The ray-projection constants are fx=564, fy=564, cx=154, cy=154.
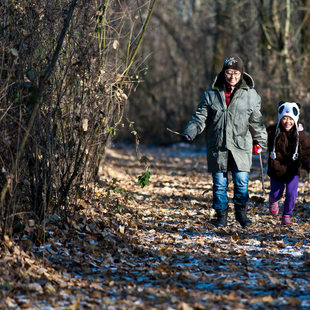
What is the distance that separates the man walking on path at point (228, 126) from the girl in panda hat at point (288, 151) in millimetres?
430

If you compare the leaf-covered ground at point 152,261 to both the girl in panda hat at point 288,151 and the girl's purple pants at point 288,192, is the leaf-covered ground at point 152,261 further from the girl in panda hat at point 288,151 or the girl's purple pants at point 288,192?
the girl in panda hat at point 288,151

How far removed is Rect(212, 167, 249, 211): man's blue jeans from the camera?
280 inches

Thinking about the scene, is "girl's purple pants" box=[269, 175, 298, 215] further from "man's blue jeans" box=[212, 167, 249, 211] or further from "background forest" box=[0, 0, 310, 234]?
"background forest" box=[0, 0, 310, 234]

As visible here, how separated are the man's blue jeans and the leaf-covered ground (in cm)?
36

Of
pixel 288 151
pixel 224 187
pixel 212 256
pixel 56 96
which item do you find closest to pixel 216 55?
pixel 288 151

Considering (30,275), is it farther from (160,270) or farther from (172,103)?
(172,103)

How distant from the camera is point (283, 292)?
448 cm

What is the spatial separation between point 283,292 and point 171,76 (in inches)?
835

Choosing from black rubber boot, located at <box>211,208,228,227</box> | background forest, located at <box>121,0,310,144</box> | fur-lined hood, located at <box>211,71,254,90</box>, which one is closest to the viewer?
fur-lined hood, located at <box>211,71,254,90</box>

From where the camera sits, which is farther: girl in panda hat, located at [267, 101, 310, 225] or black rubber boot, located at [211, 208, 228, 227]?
girl in panda hat, located at [267, 101, 310, 225]

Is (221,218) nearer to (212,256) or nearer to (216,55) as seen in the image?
(212,256)

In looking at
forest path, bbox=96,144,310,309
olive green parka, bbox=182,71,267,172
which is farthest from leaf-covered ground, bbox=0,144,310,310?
olive green parka, bbox=182,71,267,172

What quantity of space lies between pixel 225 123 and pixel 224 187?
0.85 meters

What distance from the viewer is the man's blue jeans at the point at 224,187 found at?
712cm
